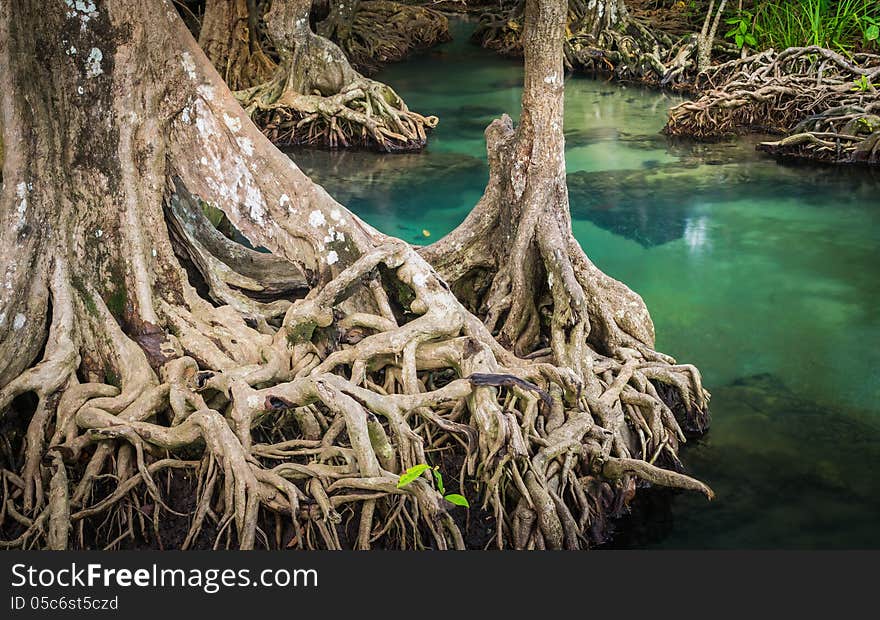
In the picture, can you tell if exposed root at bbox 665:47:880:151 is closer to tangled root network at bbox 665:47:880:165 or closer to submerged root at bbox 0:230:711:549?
tangled root network at bbox 665:47:880:165

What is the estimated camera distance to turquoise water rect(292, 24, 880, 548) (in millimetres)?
4816

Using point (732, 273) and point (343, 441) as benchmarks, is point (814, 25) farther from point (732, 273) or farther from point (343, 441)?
point (343, 441)

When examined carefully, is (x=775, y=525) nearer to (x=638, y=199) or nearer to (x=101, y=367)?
(x=101, y=367)

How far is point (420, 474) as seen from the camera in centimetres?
412

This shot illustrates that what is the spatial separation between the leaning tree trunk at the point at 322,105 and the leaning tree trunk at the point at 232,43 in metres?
1.30

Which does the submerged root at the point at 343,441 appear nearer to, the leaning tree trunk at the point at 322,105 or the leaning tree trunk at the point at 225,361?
the leaning tree trunk at the point at 225,361

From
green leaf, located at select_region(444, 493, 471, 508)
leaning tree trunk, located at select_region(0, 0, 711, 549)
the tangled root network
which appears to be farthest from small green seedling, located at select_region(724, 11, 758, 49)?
green leaf, located at select_region(444, 493, 471, 508)

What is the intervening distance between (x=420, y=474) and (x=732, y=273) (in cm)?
419

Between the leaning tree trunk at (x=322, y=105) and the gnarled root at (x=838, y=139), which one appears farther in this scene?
the leaning tree trunk at (x=322, y=105)

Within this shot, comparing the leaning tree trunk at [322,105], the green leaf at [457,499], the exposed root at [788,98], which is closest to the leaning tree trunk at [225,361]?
the green leaf at [457,499]

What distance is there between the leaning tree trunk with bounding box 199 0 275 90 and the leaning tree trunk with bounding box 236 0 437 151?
1.30 metres

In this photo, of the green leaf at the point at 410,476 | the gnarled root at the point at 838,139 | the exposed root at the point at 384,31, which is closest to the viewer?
the green leaf at the point at 410,476

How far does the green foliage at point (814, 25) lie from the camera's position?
1230 centimetres

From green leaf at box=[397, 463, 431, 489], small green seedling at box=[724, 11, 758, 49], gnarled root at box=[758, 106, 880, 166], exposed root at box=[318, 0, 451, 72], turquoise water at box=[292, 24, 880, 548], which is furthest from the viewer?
exposed root at box=[318, 0, 451, 72]
